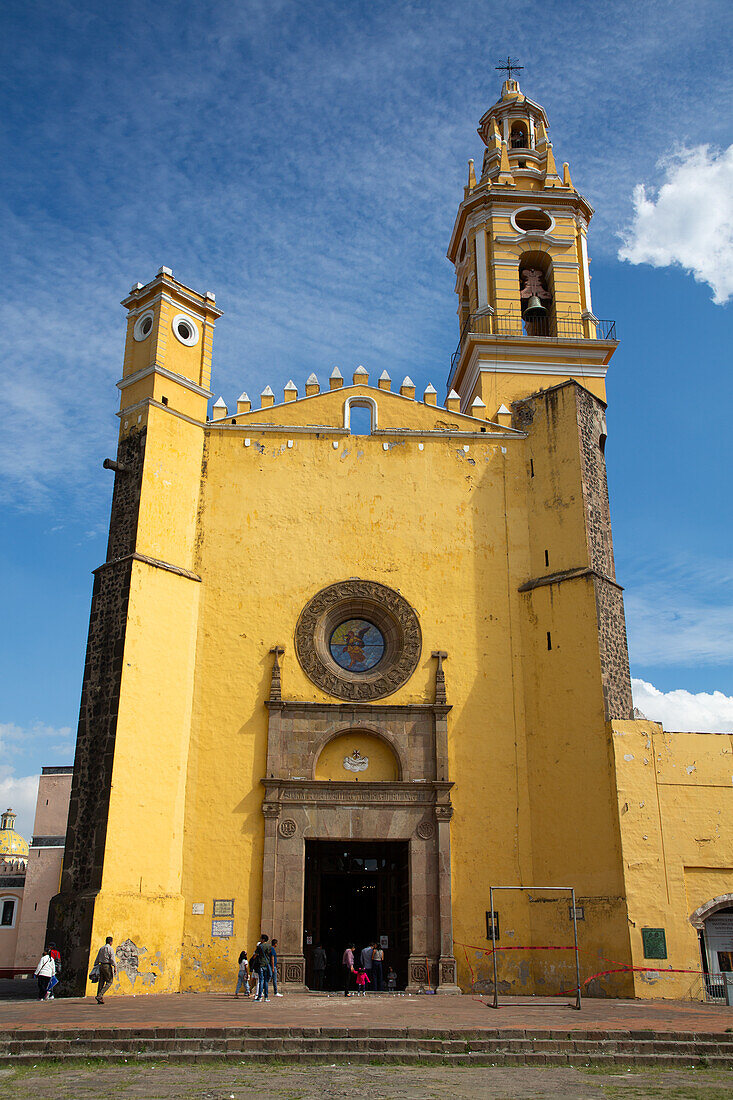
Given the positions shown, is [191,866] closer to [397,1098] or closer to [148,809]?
[148,809]

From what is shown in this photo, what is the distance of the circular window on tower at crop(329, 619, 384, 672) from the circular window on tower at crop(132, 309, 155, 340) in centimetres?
733

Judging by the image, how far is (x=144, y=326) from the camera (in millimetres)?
20875

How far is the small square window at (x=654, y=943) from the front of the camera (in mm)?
16359

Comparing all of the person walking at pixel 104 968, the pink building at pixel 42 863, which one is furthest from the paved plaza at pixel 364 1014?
the pink building at pixel 42 863

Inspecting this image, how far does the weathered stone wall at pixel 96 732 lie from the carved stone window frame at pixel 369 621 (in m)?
3.51

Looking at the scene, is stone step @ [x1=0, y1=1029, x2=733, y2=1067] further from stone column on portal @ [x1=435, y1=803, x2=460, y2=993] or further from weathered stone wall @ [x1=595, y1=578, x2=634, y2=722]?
weathered stone wall @ [x1=595, y1=578, x2=634, y2=722]

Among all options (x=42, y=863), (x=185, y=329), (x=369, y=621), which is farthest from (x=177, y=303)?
(x=42, y=863)

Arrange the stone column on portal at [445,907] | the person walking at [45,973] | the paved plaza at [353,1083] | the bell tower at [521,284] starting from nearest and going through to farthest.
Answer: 1. the paved plaza at [353,1083]
2. the person walking at [45,973]
3. the stone column on portal at [445,907]
4. the bell tower at [521,284]

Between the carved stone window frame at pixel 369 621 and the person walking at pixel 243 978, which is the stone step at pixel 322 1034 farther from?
the carved stone window frame at pixel 369 621

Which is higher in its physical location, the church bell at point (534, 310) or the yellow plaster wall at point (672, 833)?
the church bell at point (534, 310)

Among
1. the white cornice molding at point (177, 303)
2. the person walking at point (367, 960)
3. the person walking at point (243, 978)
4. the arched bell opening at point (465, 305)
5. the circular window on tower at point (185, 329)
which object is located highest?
the arched bell opening at point (465, 305)

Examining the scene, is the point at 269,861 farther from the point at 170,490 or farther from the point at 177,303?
the point at 177,303

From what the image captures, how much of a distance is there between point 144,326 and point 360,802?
1073cm

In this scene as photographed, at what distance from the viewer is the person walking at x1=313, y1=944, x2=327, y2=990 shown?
17484 millimetres
